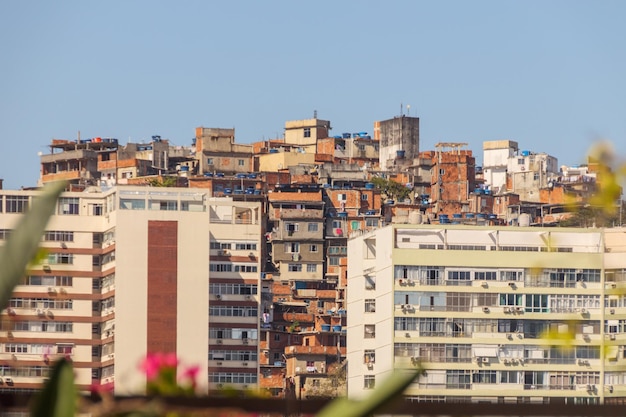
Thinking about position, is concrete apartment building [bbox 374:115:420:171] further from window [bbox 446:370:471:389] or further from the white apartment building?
window [bbox 446:370:471:389]

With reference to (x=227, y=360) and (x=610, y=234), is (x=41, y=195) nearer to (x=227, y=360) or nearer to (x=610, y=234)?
(x=610, y=234)

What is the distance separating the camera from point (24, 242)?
2.05m

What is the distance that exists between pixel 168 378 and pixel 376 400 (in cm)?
44

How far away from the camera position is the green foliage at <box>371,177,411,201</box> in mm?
74750

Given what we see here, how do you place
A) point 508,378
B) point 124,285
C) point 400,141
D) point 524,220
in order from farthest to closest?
point 400,141, point 524,220, point 124,285, point 508,378

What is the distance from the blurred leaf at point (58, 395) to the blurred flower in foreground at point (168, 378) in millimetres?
336

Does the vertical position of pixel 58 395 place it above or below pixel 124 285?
above

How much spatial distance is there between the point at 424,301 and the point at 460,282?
1278 mm

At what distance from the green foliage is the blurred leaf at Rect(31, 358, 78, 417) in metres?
71.8

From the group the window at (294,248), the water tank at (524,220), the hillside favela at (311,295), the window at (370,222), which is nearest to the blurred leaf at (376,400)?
the hillside favela at (311,295)

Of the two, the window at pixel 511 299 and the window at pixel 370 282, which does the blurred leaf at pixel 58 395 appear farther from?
the window at pixel 370 282

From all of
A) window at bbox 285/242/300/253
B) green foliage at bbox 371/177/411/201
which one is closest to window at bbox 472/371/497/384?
window at bbox 285/242/300/253

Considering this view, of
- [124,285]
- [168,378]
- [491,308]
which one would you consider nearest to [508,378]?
[491,308]

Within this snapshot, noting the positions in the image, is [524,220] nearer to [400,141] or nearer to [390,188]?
[390,188]
